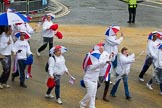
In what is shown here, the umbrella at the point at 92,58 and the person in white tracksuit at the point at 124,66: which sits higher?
the umbrella at the point at 92,58

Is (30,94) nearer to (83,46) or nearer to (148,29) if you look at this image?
(83,46)

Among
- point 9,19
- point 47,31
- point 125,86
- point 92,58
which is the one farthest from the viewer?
point 47,31

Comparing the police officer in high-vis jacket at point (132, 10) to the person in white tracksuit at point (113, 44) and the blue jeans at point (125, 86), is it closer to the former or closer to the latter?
the person in white tracksuit at point (113, 44)

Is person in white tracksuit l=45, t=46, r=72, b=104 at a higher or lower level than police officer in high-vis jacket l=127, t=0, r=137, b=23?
higher

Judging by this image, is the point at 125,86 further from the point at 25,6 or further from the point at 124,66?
the point at 25,6

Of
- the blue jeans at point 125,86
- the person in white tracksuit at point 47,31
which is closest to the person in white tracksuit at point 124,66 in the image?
the blue jeans at point 125,86

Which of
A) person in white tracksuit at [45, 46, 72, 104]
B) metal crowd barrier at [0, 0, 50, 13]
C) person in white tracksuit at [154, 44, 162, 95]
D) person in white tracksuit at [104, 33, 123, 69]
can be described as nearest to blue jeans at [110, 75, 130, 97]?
person in white tracksuit at [104, 33, 123, 69]

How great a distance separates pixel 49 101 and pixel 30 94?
2.20 feet

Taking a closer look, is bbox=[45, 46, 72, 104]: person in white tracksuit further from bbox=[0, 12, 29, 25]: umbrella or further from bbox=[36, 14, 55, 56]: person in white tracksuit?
bbox=[36, 14, 55, 56]: person in white tracksuit

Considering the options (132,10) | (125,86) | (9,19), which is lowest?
(125,86)

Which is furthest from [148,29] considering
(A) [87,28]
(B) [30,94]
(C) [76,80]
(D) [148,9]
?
(B) [30,94]

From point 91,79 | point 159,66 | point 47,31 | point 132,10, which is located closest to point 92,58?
point 91,79

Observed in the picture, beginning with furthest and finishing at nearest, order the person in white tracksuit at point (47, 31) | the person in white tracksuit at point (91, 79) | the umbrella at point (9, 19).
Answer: the person in white tracksuit at point (47, 31), the umbrella at point (9, 19), the person in white tracksuit at point (91, 79)

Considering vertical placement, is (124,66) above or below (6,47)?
below
